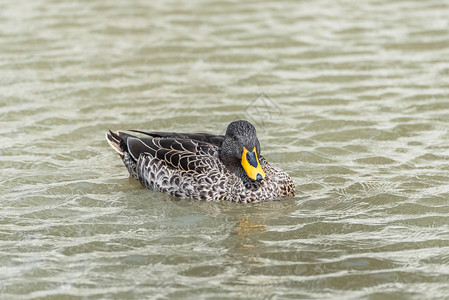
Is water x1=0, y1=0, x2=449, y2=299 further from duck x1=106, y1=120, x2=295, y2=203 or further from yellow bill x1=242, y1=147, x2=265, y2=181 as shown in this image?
yellow bill x1=242, y1=147, x2=265, y2=181

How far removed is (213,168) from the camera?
991 centimetres

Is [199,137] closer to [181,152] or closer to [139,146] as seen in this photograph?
[181,152]

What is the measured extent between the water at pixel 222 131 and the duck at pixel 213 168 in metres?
0.18

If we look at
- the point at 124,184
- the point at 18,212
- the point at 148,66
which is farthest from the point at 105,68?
the point at 18,212

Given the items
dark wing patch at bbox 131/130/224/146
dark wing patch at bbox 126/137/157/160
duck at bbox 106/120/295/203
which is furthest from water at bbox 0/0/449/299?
dark wing patch at bbox 131/130/224/146

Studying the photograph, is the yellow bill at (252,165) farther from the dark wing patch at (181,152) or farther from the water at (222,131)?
the dark wing patch at (181,152)

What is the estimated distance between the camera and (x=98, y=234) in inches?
337

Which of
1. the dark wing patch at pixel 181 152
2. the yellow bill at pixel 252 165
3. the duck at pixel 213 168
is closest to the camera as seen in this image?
the yellow bill at pixel 252 165

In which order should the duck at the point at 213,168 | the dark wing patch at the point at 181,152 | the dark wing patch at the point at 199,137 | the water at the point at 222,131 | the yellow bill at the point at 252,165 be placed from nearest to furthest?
the water at the point at 222,131 < the yellow bill at the point at 252,165 < the duck at the point at 213,168 < the dark wing patch at the point at 181,152 < the dark wing patch at the point at 199,137

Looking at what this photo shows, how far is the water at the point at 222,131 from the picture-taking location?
7641 mm

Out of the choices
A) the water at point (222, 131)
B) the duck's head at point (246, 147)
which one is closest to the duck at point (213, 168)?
the duck's head at point (246, 147)

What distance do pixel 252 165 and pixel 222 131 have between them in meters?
2.69

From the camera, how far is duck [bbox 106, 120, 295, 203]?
9.64 metres

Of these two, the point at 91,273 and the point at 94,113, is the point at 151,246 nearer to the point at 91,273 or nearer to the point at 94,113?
the point at 91,273
